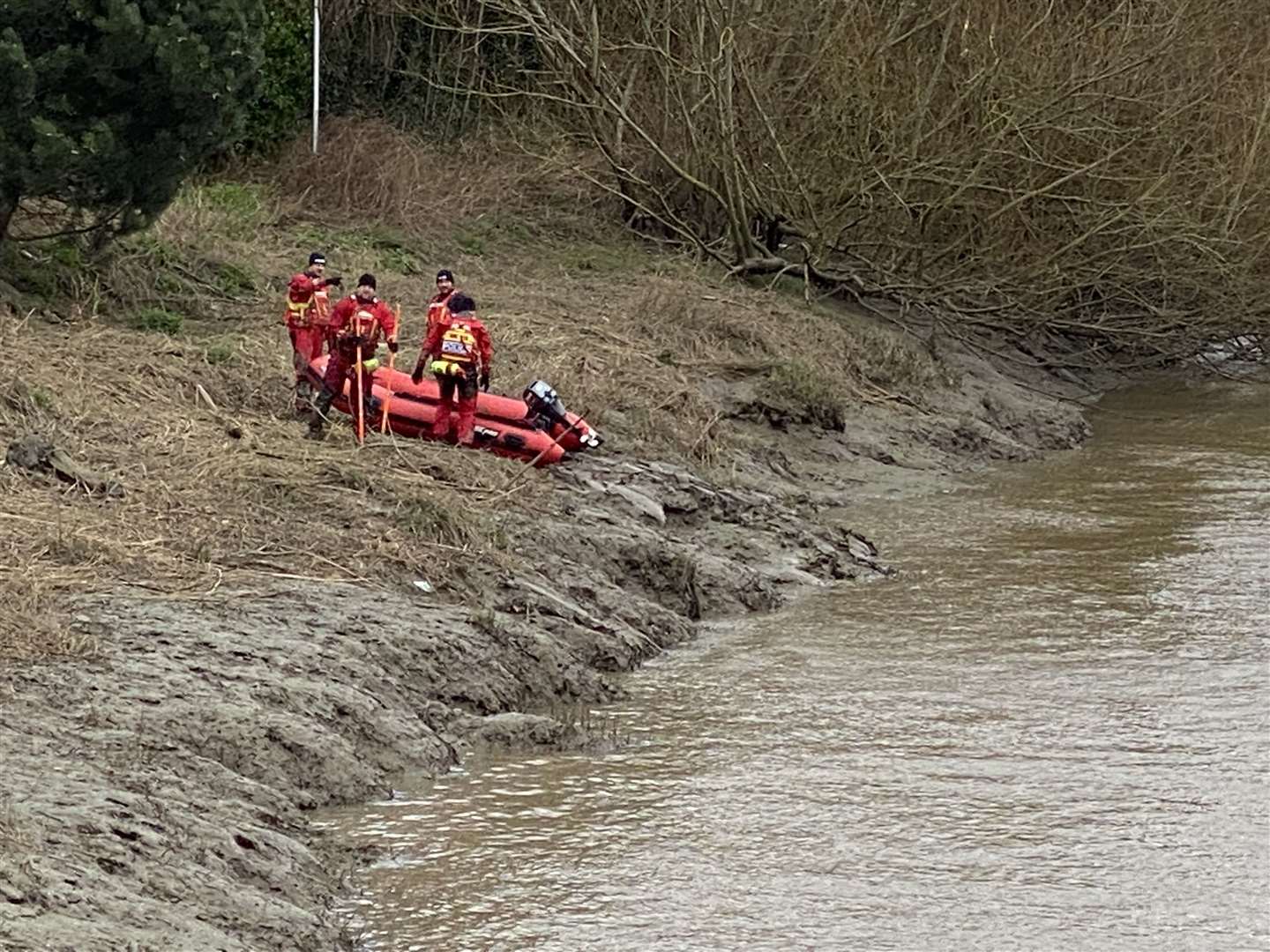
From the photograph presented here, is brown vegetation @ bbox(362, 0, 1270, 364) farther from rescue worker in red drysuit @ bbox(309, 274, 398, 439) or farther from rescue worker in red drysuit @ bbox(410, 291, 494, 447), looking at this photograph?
rescue worker in red drysuit @ bbox(309, 274, 398, 439)

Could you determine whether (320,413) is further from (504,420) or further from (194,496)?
(194,496)

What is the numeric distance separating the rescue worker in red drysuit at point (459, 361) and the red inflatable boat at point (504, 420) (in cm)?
14

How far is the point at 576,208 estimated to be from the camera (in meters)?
24.5

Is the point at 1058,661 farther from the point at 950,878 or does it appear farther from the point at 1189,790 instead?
the point at 950,878

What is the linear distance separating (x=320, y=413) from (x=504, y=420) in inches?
48.7

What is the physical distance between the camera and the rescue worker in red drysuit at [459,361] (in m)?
13.3

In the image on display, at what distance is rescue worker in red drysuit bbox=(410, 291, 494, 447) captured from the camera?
43.7 ft

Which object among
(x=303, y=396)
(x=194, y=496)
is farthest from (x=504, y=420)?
(x=194, y=496)

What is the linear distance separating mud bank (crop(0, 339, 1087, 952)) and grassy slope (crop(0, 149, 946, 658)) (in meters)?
0.36

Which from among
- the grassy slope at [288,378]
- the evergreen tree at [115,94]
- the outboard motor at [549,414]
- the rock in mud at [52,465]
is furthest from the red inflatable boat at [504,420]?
the evergreen tree at [115,94]

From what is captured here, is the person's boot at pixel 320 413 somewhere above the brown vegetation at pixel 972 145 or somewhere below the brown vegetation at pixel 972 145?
below

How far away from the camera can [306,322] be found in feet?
46.9

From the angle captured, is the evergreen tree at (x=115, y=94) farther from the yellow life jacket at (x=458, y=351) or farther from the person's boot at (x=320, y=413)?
the yellow life jacket at (x=458, y=351)

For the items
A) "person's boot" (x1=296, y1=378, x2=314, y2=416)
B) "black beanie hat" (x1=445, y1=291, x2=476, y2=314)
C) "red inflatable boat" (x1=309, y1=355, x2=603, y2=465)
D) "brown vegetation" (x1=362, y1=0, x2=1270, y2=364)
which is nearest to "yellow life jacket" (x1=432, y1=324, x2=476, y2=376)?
"black beanie hat" (x1=445, y1=291, x2=476, y2=314)
